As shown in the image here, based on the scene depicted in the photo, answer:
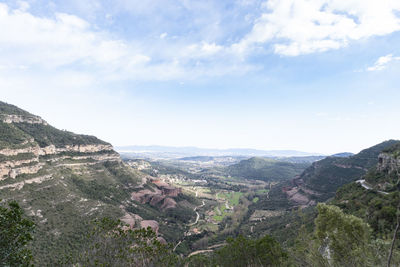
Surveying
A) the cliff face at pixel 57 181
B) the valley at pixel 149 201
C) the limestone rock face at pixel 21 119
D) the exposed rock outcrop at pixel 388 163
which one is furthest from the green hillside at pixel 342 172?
the limestone rock face at pixel 21 119

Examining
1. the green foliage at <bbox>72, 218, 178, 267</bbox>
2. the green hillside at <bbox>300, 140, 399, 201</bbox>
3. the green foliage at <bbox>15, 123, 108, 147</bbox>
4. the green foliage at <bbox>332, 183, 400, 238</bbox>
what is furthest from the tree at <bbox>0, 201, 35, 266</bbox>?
the green hillside at <bbox>300, 140, 399, 201</bbox>

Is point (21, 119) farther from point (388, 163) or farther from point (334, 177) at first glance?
point (334, 177)

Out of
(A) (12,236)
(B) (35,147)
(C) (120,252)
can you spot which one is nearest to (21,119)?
(B) (35,147)

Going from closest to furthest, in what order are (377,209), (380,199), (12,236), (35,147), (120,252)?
1. (12,236)
2. (120,252)
3. (377,209)
4. (380,199)
5. (35,147)

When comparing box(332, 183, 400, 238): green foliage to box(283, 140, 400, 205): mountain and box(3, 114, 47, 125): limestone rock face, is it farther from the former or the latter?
box(3, 114, 47, 125): limestone rock face

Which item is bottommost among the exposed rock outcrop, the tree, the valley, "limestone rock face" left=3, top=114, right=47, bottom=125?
the valley

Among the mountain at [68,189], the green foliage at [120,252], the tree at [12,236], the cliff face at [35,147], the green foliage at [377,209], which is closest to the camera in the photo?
the tree at [12,236]

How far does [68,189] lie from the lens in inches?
3748

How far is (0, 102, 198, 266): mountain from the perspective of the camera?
67.9 metres

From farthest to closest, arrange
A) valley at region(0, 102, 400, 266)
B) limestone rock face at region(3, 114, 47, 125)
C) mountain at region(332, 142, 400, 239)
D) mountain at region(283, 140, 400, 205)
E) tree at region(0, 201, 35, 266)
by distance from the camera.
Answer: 1. mountain at region(283, 140, 400, 205)
2. limestone rock face at region(3, 114, 47, 125)
3. valley at region(0, 102, 400, 266)
4. mountain at region(332, 142, 400, 239)
5. tree at region(0, 201, 35, 266)

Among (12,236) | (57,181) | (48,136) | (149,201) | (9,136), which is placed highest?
(48,136)

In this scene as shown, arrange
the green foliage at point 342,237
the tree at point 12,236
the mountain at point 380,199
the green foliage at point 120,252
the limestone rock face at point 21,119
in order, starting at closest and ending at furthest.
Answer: the tree at point 12,236 → the green foliage at point 342,237 → the green foliage at point 120,252 → the mountain at point 380,199 → the limestone rock face at point 21,119

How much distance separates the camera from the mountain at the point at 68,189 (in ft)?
223

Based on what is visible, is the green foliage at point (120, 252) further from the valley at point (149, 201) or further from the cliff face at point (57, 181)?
the cliff face at point (57, 181)
